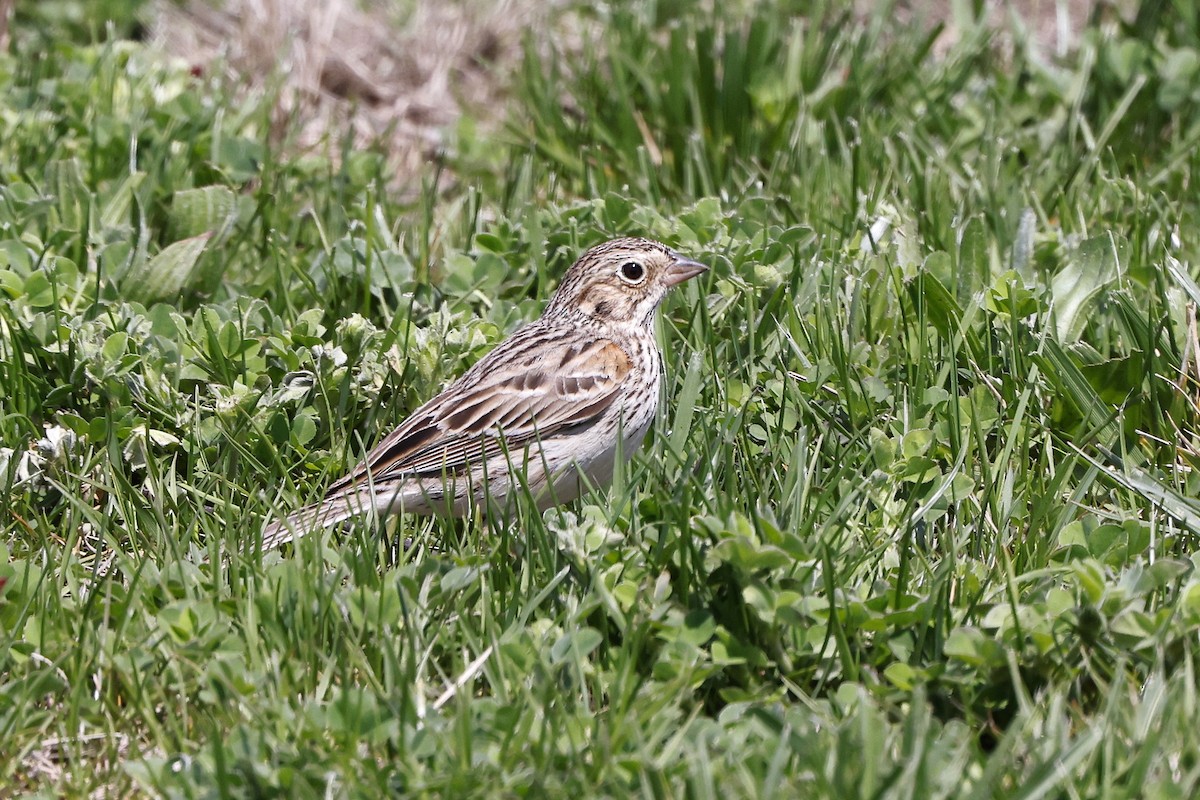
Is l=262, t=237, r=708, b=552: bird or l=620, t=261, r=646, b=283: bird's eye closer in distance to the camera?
l=262, t=237, r=708, b=552: bird

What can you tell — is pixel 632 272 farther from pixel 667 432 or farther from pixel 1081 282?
pixel 1081 282

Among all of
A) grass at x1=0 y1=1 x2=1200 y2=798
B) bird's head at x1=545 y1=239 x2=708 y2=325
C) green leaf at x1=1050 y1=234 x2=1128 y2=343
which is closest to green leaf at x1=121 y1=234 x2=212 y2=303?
Result: grass at x1=0 y1=1 x2=1200 y2=798

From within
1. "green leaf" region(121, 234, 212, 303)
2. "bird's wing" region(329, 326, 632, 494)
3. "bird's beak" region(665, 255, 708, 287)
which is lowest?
"bird's wing" region(329, 326, 632, 494)

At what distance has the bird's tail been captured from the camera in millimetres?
4402

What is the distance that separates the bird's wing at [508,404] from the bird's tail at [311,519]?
235mm

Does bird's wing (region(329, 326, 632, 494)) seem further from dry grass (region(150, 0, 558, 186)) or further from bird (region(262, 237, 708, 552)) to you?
dry grass (region(150, 0, 558, 186))

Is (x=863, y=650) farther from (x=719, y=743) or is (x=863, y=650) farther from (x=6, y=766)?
(x=6, y=766)

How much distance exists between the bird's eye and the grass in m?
0.31

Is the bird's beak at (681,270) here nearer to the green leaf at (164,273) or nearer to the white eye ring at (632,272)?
the white eye ring at (632,272)

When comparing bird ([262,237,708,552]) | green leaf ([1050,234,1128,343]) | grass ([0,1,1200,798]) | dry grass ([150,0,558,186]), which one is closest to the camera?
grass ([0,1,1200,798])

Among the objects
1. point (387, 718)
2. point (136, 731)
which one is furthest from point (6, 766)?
point (387, 718)

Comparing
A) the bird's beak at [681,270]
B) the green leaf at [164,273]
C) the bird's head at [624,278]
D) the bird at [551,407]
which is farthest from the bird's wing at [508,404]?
the green leaf at [164,273]

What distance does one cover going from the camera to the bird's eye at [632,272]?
559 cm

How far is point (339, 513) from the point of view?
4.64m
